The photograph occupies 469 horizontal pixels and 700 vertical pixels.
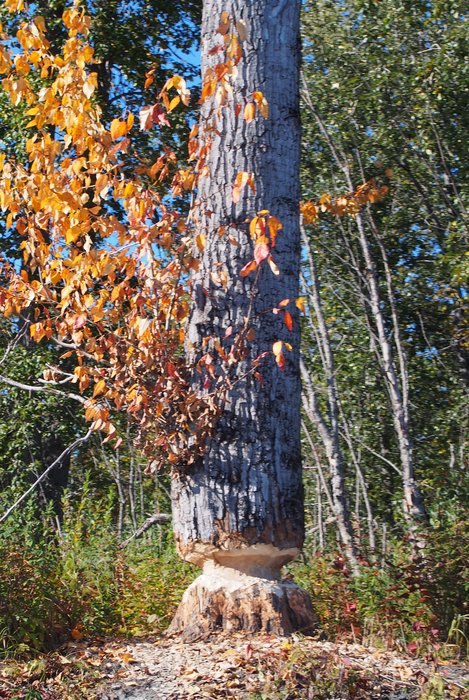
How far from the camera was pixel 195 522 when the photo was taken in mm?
4594

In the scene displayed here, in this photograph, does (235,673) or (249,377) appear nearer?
(235,673)

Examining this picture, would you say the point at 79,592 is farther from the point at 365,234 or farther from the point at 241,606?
the point at 365,234

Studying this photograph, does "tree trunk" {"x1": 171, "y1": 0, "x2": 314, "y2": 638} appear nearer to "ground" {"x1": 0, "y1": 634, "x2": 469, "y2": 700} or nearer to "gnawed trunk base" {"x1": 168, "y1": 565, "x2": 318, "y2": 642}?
"gnawed trunk base" {"x1": 168, "y1": 565, "x2": 318, "y2": 642}

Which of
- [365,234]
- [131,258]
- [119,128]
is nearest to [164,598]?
[131,258]

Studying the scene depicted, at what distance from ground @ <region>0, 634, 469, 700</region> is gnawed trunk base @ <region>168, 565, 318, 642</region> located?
77 mm

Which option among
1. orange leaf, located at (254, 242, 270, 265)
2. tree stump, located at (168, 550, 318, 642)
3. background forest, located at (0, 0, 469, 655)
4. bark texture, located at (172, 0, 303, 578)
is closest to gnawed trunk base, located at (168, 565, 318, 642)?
tree stump, located at (168, 550, 318, 642)

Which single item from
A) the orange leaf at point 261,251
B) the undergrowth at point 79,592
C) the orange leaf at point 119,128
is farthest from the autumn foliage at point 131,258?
the undergrowth at point 79,592

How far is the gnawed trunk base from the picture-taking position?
4531 mm

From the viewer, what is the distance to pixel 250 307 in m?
4.48

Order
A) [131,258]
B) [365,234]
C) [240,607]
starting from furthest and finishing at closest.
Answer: [365,234] → [131,258] → [240,607]

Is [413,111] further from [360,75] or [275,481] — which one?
[275,481]

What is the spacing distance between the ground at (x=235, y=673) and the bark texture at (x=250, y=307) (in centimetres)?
51

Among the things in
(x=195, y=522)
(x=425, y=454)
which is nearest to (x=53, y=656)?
(x=195, y=522)

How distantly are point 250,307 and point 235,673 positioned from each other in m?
1.72
